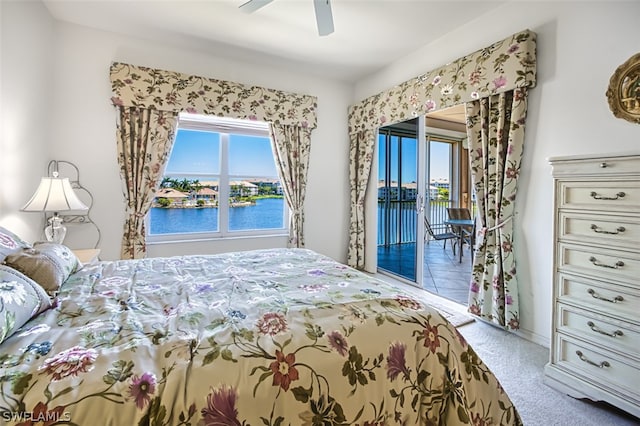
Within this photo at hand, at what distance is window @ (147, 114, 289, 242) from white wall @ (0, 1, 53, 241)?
1.08m

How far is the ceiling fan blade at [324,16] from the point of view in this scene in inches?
84.5

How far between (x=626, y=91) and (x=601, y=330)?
1425mm

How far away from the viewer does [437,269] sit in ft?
15.1

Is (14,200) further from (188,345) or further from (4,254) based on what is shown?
(188,345)

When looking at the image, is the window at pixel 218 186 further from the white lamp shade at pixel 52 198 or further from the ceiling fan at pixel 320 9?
the ceiling fan at pixel 320 9

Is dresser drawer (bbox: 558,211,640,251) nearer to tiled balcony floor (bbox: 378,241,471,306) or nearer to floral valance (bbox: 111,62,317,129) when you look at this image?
tiled balcony floor (bbox: 378,241,471,306)

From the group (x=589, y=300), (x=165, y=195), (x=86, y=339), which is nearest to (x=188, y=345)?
(x=86, y=339)

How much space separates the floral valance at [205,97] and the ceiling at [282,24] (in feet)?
1.16

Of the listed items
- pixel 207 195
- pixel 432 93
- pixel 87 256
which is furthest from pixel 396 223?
pixel 87 256

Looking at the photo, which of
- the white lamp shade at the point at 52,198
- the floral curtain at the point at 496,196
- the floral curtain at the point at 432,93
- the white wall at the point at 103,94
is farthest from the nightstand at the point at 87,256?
the floral curtain at the point at 496,196

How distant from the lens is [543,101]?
2336 mm

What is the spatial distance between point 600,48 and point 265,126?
320 centimetres

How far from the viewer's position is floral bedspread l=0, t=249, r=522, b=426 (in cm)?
78

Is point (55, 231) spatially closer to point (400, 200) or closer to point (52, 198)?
point (52, 198)
